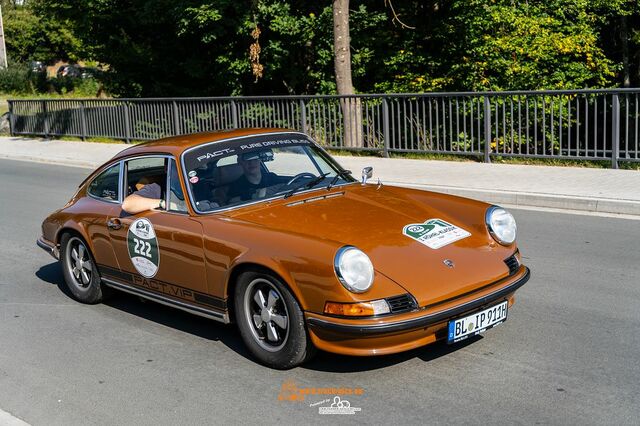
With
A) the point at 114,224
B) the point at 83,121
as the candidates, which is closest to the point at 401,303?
the point at 114,224

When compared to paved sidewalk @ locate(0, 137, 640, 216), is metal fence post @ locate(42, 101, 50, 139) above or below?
above

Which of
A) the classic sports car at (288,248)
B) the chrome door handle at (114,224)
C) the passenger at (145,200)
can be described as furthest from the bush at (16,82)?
the passenger at (145,200)

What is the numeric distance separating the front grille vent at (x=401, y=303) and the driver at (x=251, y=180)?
168cm

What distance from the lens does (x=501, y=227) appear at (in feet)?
18.6

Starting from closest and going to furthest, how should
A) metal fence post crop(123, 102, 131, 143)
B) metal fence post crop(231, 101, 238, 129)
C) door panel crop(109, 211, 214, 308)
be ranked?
door panel crop(109, 211, 214, 308) → metal fence post crop(231, 101, 238, 129) → metal fence post crop(123, 102, 131, 143)

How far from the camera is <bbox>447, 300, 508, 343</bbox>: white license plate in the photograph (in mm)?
4824

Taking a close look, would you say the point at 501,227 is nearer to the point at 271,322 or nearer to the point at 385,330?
the point at 385,330

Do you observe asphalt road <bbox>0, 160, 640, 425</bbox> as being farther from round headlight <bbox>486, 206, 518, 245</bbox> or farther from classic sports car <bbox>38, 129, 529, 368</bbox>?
round headlight <bbox>486, 206, 518, 245</bbox>

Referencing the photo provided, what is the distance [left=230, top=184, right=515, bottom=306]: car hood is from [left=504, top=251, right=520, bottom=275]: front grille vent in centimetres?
3

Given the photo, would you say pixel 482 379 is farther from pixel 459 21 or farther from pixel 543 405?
pixel 459 21

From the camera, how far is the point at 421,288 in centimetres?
478

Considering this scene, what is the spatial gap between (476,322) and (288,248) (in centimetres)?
126

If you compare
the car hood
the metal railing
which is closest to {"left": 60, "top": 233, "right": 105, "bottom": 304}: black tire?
the car hood
